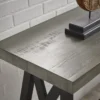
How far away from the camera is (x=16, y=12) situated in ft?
4.45

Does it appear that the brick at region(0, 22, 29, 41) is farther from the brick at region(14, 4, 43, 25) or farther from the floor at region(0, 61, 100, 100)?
the floor at region(0, 61, 100, 100)

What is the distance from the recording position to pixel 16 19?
1.37 m

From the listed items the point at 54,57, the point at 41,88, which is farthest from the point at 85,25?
the point at 41,88

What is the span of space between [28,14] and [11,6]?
124 millimetres

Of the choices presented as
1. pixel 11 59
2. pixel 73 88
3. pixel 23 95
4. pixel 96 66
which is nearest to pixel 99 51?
pixel 96 66

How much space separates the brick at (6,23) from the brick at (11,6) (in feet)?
0.07

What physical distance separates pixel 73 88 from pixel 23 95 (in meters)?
0.44

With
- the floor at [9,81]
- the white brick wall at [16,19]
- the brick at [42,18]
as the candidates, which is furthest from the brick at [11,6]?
the floor at [9,81]

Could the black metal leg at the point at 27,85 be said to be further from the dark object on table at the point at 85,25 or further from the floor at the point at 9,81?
the dark object on table at the point at 85,25

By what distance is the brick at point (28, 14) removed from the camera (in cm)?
138

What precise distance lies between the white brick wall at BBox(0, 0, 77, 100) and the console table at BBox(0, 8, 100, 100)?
0.11 m

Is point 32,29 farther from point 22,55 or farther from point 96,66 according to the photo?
point 96,66

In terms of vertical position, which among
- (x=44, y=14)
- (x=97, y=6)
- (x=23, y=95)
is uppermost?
(x=97, y=6)

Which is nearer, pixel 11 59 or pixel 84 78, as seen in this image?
pixel 84 78
